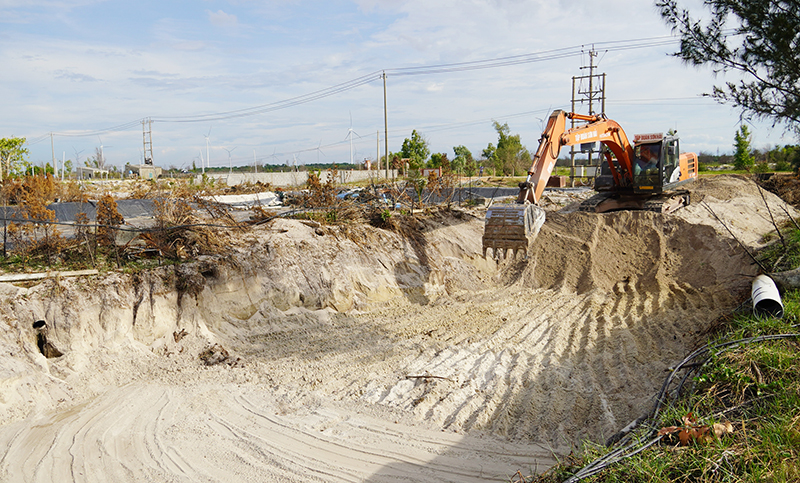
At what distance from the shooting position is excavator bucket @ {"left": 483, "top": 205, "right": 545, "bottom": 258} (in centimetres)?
920

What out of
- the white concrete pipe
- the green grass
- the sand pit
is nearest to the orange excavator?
the sand pit

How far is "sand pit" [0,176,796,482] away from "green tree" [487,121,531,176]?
1359 inches

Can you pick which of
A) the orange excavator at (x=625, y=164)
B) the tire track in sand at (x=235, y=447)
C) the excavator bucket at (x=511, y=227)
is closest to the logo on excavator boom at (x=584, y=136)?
the orange excavator at (x=625, y=164)

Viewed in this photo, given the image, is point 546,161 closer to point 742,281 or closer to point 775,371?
point 742,281

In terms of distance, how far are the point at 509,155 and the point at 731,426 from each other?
148 feet

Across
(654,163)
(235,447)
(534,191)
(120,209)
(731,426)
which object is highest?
(654,163)

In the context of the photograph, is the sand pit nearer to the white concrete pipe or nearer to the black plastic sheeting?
the white concrete pipe

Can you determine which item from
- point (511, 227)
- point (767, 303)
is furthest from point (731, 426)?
point (511, 227)

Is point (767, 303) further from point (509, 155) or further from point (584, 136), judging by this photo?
point (509, 155)

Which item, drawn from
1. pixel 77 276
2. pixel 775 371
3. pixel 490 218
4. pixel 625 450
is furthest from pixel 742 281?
pixel 77 276

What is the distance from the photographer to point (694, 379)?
518 centimetres

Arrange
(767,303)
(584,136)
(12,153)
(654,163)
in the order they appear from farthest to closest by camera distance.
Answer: (12,153) < (654,163) < (584,136) < (767,303)

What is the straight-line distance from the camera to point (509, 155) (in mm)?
47656

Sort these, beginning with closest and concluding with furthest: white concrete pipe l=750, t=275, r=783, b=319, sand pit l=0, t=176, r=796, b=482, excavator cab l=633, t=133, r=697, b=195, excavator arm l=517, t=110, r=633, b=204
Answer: sand pit l=0, t=176, r=796, b=482 < white concrete pipe l=750, t=275, r=783, b=319 < excavator arm l=517, t=110, r=633, b=204 < excavator cab l=633, t=133, r=697, b=195
